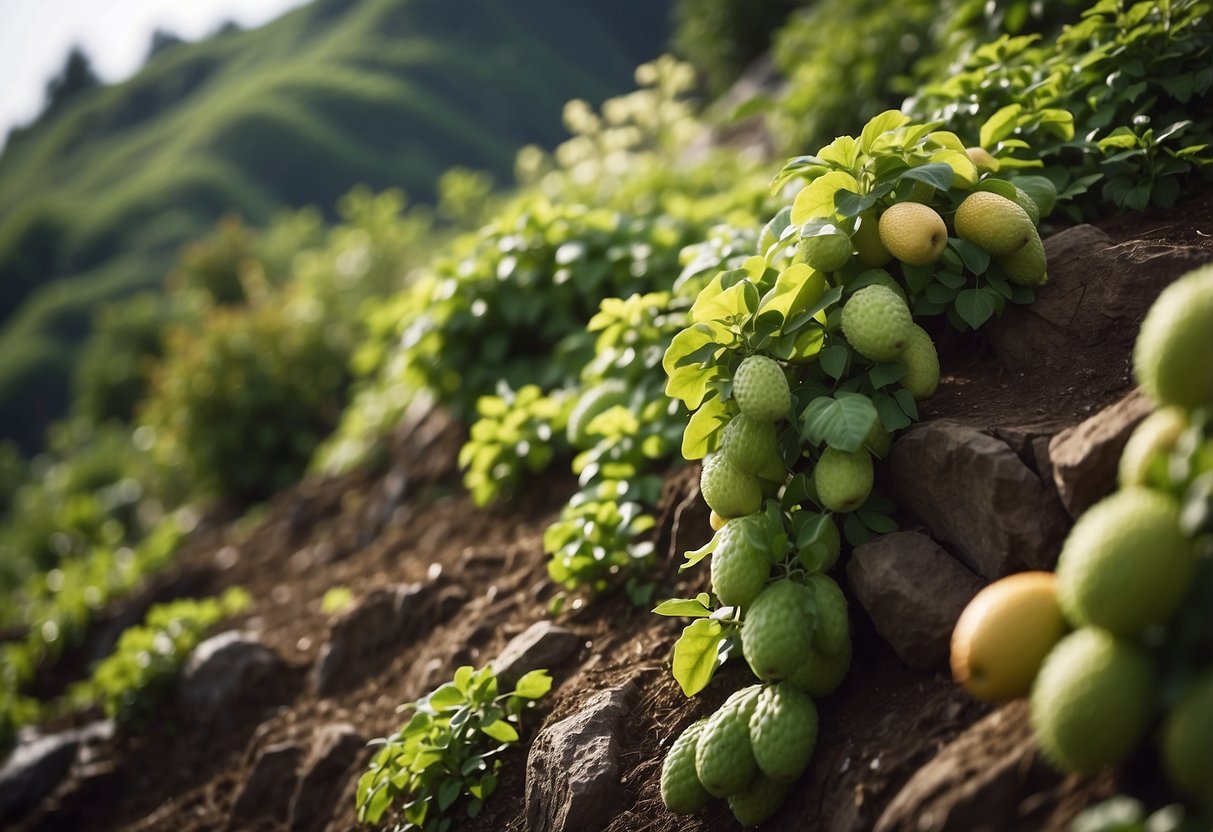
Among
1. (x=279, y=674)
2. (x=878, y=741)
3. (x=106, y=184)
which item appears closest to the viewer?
(x=878, y=741)

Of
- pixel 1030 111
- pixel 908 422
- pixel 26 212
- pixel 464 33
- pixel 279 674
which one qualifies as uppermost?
pixel 26 212

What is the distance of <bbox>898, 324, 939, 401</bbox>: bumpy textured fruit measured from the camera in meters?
2.13

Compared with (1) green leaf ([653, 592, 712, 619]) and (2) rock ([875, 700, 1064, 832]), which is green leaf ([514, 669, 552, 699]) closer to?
(1) green leaf ([653, 592, 712, 619])

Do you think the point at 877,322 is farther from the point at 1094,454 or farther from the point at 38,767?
the point at 38,767

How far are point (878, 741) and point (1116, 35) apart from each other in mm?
2541

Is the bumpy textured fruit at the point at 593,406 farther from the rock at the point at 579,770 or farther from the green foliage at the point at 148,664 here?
the green foliage at the point at 148,664

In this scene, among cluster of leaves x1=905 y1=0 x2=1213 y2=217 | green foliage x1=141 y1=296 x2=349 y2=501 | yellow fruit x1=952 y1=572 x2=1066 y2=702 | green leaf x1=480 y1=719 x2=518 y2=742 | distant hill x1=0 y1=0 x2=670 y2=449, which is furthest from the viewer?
distant hill x1=0 y1=0 x2=670 y2=449

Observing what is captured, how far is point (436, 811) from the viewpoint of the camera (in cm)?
256

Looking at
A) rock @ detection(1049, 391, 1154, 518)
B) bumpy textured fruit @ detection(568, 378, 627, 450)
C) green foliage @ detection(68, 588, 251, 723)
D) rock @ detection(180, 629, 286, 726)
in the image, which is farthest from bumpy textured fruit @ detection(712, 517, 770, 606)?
green foliage @ detection(68, 588, 251, 723)

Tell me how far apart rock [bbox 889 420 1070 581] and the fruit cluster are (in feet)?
1.39

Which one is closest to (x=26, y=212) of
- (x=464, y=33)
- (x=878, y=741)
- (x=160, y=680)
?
(x=464, y=33)

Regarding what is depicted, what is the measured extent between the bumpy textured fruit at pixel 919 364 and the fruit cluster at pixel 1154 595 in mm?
663

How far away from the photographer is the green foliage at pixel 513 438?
3795 mm

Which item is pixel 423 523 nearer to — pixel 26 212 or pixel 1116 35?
pixel 1116 35
